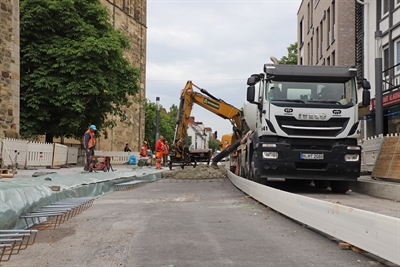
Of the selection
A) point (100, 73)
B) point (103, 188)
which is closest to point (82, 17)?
point (100, 73)

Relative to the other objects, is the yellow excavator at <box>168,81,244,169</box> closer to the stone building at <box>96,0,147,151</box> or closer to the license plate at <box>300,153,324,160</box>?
the license plate at <box>300,153,324,160</box>

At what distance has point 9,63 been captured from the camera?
72.6 feet

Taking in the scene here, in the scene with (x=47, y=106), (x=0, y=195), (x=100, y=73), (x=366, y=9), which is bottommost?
(x=0, y=195)

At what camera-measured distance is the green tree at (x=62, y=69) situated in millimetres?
25703

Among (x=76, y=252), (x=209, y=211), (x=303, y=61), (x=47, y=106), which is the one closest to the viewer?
(x=76, y=252)

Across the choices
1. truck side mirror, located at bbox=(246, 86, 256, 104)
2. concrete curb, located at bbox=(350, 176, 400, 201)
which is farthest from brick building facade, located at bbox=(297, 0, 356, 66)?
truck side mirror, located at bbox=(246, 86, 256, 104)

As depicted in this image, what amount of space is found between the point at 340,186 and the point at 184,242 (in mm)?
7741

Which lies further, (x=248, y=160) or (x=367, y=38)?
(x=367, y=38)

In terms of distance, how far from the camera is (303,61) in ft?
150

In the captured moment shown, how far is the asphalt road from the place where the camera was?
4652 mm

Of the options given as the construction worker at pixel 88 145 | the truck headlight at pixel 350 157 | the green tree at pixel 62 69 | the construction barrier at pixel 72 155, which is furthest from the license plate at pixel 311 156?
→ the construction barrier at pixel 72 155

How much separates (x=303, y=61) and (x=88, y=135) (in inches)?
1254

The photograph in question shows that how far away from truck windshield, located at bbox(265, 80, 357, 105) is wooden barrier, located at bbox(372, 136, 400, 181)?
92.7 inches

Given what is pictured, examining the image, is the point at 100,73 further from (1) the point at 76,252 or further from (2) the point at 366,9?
(1) the point at 76,252
